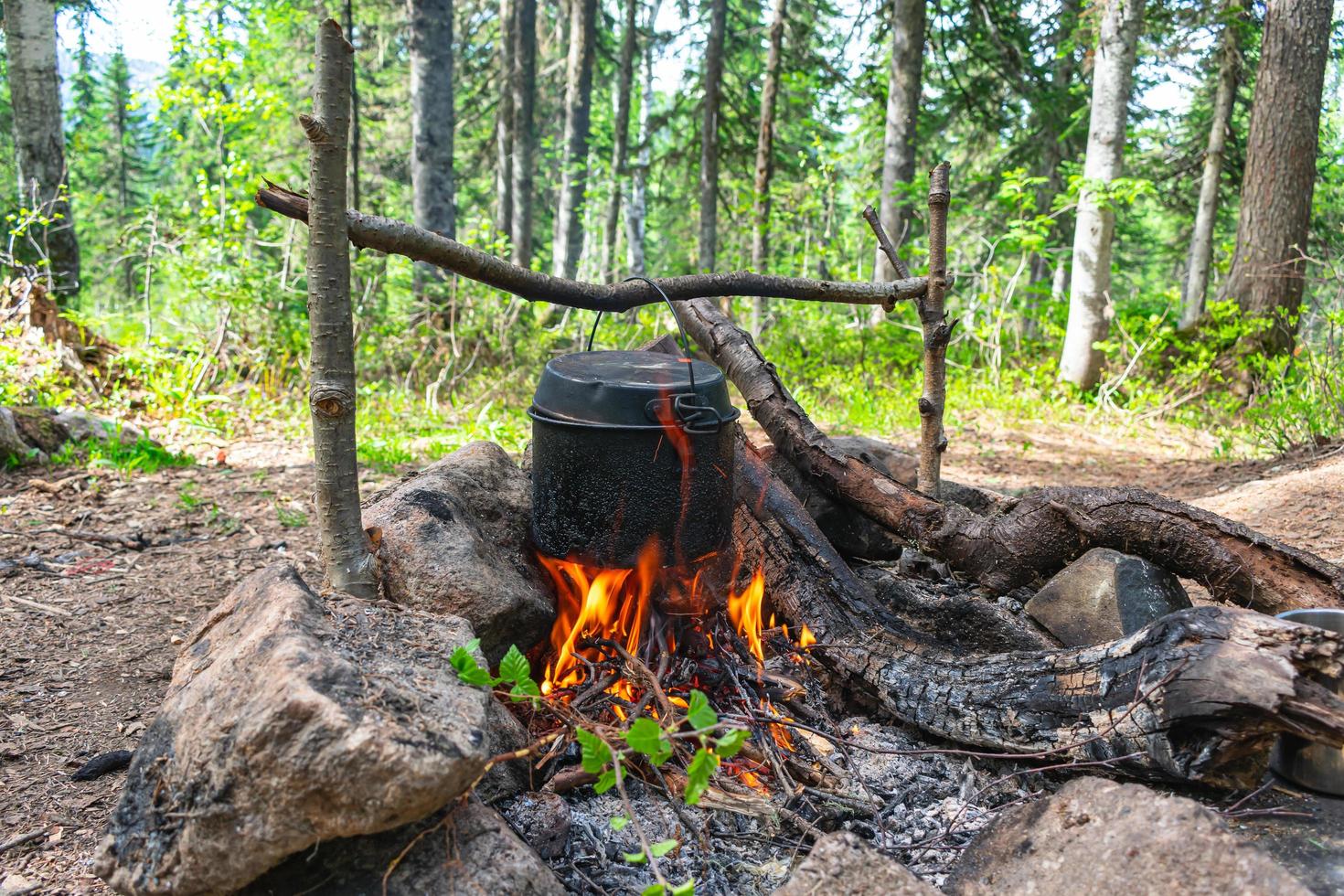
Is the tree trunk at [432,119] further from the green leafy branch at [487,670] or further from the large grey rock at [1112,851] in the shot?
the large grey rock at [1112,851]

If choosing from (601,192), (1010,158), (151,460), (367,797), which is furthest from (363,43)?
(367,797)

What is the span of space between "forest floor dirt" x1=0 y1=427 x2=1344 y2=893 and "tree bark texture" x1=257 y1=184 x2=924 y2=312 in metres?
1.67

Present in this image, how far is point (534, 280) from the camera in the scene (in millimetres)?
2494

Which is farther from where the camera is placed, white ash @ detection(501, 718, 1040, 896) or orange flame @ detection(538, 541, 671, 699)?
orange flame @ detection(538, 541, 671, 699)

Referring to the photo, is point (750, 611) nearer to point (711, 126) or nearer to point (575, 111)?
point (711, 126)

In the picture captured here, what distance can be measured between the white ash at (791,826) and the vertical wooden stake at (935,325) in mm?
1584

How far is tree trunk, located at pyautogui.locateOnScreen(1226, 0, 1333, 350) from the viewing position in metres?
8.48

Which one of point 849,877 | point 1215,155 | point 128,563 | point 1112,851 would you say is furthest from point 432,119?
point 1215,155

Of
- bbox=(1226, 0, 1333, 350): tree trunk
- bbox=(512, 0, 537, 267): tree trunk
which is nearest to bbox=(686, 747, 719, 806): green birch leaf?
bbox=(1226, 0, 1333, 350): tree trunk

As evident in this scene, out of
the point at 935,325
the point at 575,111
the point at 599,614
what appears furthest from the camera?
the point at 575,111

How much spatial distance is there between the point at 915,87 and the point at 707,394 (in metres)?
10.0

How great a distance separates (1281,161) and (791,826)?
31.4 feet

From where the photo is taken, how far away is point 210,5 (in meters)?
7.74

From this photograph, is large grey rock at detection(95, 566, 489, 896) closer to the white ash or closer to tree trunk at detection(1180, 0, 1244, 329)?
A: the white ash
